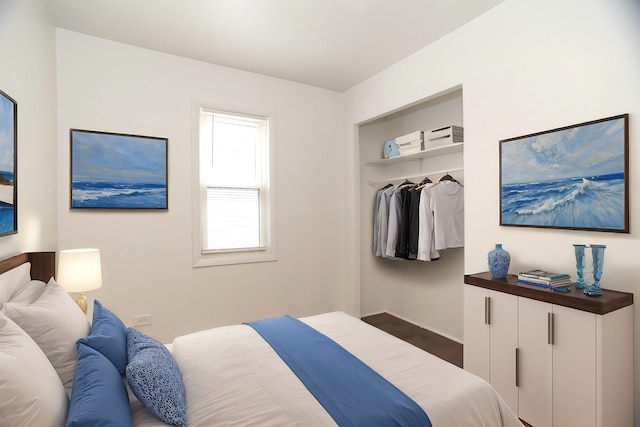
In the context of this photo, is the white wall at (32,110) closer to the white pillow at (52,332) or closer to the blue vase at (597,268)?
the white pillow at (52,332)

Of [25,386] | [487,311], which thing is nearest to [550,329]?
[487,311]

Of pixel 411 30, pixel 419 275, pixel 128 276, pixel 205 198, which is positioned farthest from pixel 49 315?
pixel 419 275

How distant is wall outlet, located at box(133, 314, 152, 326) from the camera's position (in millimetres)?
2900

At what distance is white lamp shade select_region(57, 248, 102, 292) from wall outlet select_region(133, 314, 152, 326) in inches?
30.9

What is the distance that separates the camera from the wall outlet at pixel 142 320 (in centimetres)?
290

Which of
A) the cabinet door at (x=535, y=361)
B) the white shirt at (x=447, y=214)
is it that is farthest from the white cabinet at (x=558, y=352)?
the white shirt at (x=447, y=214)

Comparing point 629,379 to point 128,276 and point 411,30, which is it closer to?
point 411,30

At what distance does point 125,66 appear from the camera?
288cm

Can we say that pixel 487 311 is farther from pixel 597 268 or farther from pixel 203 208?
pixel 203 208

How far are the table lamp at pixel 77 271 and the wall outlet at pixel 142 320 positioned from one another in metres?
0.78

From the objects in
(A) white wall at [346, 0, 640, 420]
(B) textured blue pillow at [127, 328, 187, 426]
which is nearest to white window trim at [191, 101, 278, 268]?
(A) white wall at [346, 0, 640, 420]

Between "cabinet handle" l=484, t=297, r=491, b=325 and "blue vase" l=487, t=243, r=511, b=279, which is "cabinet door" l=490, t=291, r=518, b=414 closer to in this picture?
"cabinet handle" l=484, t=297, r=491, b=325

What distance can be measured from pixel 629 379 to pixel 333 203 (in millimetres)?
2803

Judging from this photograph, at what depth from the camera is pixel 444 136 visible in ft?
10.2
